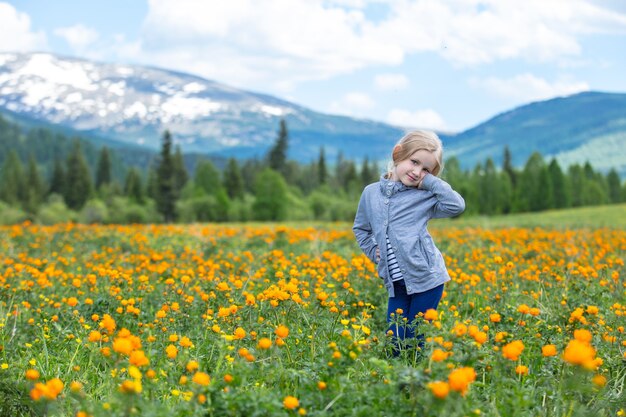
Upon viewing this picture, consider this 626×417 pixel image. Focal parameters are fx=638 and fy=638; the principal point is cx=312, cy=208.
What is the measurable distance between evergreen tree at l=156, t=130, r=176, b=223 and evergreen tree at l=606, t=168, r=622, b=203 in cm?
6884

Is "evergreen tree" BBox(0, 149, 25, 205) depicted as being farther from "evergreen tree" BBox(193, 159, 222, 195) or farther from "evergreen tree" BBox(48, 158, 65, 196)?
"evergreen tree" BBox(193, 159, 222, 195)

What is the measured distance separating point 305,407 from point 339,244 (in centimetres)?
864

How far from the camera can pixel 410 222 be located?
4.92m

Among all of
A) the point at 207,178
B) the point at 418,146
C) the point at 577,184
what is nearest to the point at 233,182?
the point at 207,178

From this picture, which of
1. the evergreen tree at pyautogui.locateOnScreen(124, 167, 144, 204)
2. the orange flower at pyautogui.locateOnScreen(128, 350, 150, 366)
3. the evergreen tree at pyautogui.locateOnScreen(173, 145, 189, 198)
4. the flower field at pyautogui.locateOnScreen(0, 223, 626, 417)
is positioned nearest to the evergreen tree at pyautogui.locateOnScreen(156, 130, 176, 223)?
the evergreen tree at pyautogui.locateOnScreen(173, 145, 189, 198)

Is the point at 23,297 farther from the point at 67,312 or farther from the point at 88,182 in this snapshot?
the point at 88,182

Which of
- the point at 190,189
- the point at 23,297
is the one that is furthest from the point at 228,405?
the point at 190,189

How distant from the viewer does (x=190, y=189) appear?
8475cm

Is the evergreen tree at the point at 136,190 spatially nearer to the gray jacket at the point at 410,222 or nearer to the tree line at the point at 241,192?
the tree line at the point at 241,192

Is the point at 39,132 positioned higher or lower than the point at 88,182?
higher

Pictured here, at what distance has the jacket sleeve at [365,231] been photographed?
5145 millimetres

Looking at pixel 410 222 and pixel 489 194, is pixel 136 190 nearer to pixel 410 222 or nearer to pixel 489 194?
pixel 489 194

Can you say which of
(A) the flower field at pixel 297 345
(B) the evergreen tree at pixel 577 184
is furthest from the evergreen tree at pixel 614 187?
(A) the flower field at pixel 297 345

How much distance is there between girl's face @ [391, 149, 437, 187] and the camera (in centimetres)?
489
